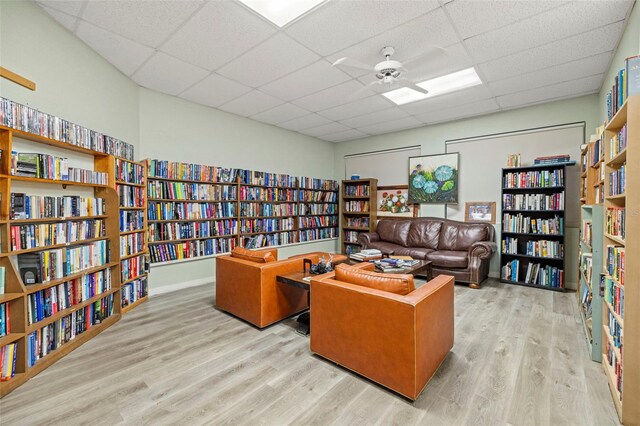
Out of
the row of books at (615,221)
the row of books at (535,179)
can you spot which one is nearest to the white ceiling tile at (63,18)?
the row of books at (615,221)

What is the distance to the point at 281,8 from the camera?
2.32m

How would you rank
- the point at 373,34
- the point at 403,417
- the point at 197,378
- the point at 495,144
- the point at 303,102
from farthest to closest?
the point at 495,144
the point at 303,102
the point at 373,34
the point at 197,378
the point at 403,417

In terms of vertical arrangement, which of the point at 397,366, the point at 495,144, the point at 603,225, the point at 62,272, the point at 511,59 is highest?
the point at 511,59

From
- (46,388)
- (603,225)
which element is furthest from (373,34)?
(46,388)

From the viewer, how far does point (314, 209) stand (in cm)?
650

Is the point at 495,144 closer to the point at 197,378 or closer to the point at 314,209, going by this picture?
the point at 314,209

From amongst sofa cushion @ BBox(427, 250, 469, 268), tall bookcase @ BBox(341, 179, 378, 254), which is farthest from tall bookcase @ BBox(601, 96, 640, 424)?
tall bookcase @ BBox(341, 179, 378, 254)

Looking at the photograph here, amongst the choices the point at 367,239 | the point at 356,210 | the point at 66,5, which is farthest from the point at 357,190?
the point at 66,5

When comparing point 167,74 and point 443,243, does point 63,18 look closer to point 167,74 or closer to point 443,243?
point 167,74

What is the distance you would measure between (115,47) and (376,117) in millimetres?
3868

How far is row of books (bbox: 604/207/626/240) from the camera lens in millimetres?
1758

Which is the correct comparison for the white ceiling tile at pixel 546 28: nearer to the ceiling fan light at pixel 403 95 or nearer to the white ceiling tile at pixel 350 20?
the white ceiling tile at pixel 350 20

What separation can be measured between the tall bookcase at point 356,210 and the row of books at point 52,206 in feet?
15.7

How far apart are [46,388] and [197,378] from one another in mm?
982
